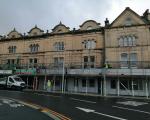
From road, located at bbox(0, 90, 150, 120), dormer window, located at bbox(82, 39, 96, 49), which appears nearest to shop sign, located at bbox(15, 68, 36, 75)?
dormer window, located at bbox(82, 39, 96, 49)

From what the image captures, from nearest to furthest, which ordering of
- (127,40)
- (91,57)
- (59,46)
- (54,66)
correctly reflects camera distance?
(127,40) < (91,57) < (54,66) < (59,46)

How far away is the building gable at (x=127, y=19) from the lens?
37.7 metres

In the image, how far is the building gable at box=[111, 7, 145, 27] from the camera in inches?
1484

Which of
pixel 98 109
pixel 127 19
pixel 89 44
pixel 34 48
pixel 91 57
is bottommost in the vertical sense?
pixel 98 109

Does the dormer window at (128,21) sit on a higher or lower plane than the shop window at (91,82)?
higher

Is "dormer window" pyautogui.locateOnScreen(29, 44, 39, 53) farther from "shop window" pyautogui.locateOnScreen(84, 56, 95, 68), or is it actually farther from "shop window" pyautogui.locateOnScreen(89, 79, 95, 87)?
"shop window" pyautogui.locateOnScreen(89, 79, 95, 87)

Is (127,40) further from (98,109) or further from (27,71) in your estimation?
(98,109)

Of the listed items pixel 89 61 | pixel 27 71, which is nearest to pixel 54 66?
pixel 27 71

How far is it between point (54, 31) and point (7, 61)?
13.2 metres

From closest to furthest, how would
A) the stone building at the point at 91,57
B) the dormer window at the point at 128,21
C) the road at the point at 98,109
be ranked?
the road at the point at 98,109, the stone building at the point at 91,57, the dormer window at the point at 128,21

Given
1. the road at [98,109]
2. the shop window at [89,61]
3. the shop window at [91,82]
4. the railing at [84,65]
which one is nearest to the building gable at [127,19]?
the railing at [84,65]

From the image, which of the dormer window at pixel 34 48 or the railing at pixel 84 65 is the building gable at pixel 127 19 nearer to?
the railing at pixel 84 65

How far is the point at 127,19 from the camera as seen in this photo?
126 ft

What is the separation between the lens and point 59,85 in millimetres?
41312
